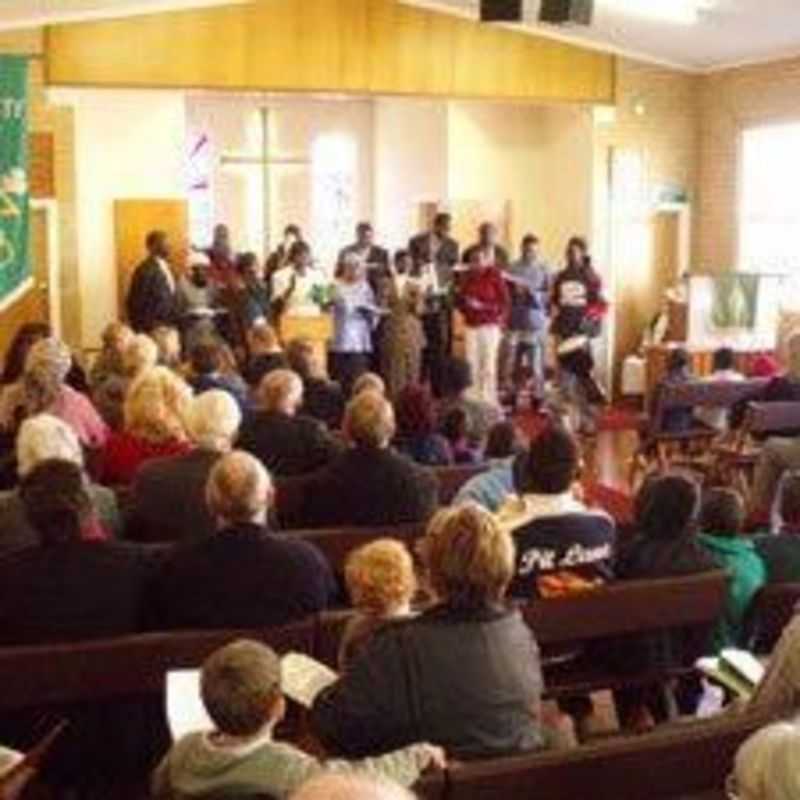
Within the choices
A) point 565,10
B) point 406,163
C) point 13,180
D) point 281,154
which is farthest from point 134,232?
point 565,10

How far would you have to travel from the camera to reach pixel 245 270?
39.7ft

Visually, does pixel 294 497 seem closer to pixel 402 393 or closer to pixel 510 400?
pixel 402 393

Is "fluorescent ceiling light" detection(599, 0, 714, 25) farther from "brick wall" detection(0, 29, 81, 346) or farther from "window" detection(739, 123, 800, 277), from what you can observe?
"brick wall" detection(0, 29, 81, 346)

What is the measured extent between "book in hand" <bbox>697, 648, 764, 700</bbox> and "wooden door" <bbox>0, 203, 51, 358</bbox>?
8.73 metres

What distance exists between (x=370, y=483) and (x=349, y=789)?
3492mm

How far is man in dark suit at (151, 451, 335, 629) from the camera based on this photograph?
3.83 meters

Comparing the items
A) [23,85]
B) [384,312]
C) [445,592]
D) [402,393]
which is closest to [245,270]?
[384,312]

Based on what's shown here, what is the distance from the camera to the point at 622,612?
13.7ft

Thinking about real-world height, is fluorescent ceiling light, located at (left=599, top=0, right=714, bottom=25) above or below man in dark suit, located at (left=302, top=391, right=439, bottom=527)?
above

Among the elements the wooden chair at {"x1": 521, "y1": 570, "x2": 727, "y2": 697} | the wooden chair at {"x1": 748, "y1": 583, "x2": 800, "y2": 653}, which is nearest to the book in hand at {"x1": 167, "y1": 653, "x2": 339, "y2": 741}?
the wooden chair at {"x1": 521, "y1": 570, "x2": 727, "y2": 697}

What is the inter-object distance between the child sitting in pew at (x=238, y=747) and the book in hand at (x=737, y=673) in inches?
41.8

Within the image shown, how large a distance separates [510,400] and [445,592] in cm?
980

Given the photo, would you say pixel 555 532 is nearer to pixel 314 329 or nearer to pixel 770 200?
pixel 314 329

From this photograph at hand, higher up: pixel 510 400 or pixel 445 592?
pixel 445 592
